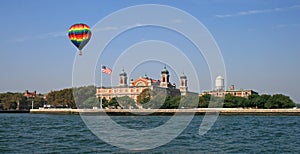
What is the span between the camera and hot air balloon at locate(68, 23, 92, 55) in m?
51.2

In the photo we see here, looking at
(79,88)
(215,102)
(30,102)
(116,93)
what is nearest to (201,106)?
(215,102)

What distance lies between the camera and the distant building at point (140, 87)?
129875 mm

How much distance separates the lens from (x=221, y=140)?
25984mm

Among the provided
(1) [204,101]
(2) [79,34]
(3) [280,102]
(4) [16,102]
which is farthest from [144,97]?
(2) [79,34]

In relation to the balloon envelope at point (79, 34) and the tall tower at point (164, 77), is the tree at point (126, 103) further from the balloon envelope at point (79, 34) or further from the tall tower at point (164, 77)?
the balloon envelope at point (79, 34)

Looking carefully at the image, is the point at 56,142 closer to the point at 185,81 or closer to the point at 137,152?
the point at 137,152

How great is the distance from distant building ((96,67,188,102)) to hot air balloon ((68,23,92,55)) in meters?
72.3

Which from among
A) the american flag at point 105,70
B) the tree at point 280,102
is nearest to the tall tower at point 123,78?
the tree at point 280,102

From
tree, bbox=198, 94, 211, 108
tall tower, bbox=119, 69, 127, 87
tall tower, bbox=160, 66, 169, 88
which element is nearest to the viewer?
tree, bbox=198, 94, 211, 108

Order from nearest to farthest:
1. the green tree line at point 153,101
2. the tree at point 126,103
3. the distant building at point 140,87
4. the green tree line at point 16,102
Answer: the green tree line at point 153,101, the tree at point 126,103, the distant building at point 140,87, the green tree line at point 16,102

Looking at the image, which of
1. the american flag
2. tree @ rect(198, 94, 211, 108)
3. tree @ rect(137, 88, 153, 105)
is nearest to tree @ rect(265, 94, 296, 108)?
tree @ rect(198, 94, 211, 108)

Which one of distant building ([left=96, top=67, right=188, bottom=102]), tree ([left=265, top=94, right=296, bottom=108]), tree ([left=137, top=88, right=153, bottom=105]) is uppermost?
distant building ([left=96, top=67, right=188, bottom=102])

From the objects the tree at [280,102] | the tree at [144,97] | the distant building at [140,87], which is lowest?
the tree at [280,102]

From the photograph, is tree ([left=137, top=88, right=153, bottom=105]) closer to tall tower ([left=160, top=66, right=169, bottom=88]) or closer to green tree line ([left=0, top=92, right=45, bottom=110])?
tall tower ([left=160, top=66, right=169, bottom=88])
